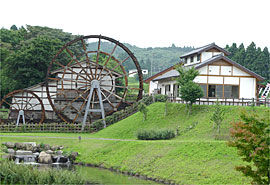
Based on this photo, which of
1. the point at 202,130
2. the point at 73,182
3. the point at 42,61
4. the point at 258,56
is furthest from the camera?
the point at 258,56

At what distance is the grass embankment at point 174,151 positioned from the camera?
2133cm

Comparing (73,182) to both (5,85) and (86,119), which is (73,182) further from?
(5,85)

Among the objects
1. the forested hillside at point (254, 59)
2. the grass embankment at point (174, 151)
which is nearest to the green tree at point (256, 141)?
the grass embankment at point (174, 151)

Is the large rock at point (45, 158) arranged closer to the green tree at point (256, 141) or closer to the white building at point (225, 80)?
the green tree at point (256, 141)

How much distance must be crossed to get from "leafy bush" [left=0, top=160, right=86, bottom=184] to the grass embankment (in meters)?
5.90

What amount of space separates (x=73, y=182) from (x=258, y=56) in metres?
71.5

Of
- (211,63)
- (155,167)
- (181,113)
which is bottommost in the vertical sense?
(155,167)

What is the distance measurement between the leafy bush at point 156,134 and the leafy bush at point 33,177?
556 inches

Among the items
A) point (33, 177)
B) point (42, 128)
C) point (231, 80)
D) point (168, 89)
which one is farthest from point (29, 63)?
point (33, 177)

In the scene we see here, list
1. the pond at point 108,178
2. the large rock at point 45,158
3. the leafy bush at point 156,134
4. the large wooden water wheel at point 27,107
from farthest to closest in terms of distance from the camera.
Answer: the large wooden water wheel at point 27,107, the leafy bush at point 156,134, the large rock at point 45,158, the pond at point 108,178

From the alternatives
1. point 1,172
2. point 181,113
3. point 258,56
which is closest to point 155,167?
point 1,172

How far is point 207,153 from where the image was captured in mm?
Result: 23531

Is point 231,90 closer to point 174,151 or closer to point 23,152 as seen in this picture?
point 174,151

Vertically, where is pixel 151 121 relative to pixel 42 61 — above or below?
below
